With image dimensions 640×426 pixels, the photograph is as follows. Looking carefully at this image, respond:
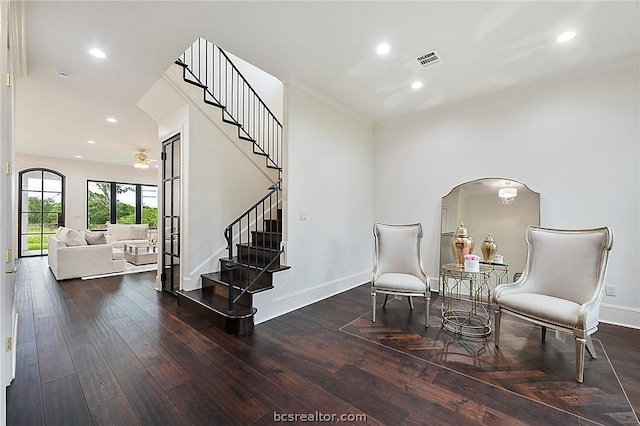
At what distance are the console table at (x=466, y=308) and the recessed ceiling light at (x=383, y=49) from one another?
95.4 inches

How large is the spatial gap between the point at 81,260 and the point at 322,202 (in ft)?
15.8

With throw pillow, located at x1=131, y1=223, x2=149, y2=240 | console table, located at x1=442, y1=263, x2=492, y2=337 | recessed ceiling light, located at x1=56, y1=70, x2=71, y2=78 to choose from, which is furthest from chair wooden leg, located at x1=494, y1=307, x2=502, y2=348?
throw pillow, located at x1=131, y1=223, x2=149, y2=240

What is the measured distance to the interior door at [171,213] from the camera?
4.14 metres

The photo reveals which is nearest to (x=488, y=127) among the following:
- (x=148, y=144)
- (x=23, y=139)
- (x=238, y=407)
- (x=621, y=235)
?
(x=621, y=235)

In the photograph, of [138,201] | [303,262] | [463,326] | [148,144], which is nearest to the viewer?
[463,326]

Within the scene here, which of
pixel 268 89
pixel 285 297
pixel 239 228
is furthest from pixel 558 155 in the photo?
pixel 268 89

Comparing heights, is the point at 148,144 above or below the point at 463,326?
above

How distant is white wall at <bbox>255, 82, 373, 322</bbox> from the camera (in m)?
3.55

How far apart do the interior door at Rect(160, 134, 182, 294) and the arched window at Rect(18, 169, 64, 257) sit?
262 inches

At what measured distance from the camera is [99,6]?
7.38 feet

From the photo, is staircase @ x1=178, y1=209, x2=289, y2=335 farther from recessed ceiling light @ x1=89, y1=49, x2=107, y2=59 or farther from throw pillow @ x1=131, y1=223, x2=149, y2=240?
throw pillow @ x1=131, y1=223, x2=149, y2=240

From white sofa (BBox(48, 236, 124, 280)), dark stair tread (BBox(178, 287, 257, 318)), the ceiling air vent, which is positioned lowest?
dark stair tread (BBox(178, 287, 257, 318))

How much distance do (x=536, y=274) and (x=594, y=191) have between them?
1423 mm

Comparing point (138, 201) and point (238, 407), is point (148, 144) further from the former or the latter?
point (238, 407)
